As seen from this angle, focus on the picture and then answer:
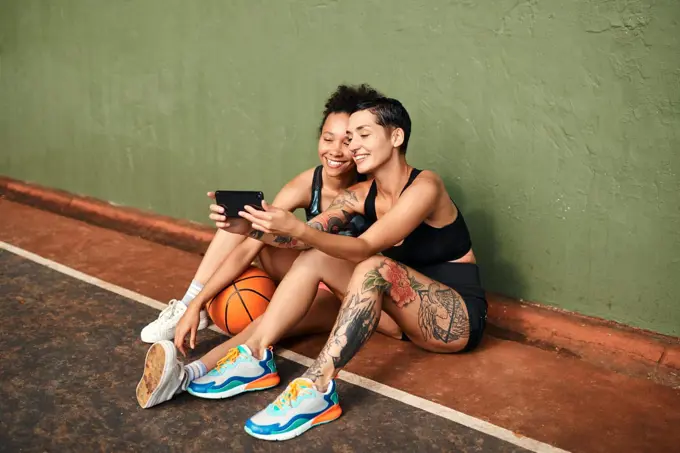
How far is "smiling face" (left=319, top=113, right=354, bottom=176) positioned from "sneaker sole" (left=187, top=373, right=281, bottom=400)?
1.21 metres

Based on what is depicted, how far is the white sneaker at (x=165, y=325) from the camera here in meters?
4.25

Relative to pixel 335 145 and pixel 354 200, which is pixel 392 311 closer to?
pixel 354 200

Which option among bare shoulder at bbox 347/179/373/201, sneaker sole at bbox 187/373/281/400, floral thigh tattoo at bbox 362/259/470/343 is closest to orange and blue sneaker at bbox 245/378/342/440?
sneaker sole at bbox 187/373/281/400

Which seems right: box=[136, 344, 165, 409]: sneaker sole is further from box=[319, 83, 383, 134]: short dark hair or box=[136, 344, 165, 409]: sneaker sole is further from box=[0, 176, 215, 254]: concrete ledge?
box=[0, 176, 215, 254]: concrete ledge

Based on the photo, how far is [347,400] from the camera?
3.59 metres

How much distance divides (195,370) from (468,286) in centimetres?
147

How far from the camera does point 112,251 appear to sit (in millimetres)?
6016

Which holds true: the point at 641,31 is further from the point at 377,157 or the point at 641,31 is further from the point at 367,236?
the point at 367,236

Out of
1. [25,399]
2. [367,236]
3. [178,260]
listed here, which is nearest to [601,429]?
Result: [367,236]

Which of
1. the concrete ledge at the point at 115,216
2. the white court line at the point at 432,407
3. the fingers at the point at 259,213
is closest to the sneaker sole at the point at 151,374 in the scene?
the fingers at the point at 259,213

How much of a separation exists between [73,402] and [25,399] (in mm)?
233

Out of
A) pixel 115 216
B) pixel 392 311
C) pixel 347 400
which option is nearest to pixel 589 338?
pixel 392 311

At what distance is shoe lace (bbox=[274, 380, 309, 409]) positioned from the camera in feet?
10.7

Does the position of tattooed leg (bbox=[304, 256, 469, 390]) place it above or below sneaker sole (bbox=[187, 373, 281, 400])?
above
